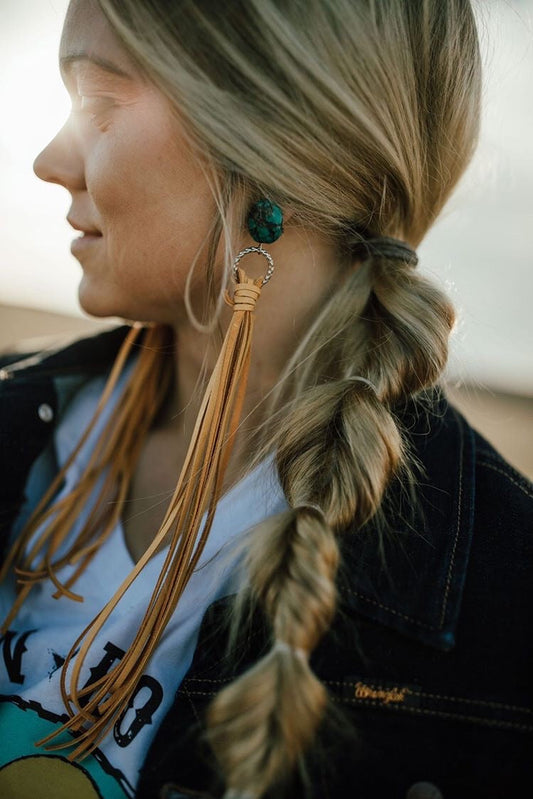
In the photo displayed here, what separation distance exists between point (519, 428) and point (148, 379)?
557 cm

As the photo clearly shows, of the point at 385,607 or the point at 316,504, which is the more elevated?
the point at 316,504

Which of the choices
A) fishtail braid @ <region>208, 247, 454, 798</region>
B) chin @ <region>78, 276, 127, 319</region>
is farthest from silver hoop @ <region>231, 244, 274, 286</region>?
chin @ <region>78, 276, 127, 319</region>

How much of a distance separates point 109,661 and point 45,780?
0.73 feet

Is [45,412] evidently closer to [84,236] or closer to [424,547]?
[84,236]

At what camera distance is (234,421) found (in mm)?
1273

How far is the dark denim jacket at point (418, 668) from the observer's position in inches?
41.1

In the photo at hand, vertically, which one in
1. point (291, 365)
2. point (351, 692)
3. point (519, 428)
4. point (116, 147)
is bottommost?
point (351, 692)

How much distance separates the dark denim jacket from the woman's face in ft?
2.17

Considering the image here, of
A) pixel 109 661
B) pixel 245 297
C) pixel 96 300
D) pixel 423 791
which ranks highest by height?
pixel 245 297

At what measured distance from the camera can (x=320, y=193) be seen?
51.9 inches

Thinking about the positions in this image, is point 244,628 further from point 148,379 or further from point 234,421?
point 148,379

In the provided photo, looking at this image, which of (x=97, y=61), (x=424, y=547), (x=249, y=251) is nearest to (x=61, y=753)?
(x=424, y=547)

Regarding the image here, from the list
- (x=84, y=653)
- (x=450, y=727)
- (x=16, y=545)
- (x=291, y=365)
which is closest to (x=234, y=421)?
(x=291, y=365)

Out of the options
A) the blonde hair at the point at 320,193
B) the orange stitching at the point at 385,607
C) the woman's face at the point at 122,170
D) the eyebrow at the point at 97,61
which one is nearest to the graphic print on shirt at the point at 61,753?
the blonde hair at the point at 320,193
